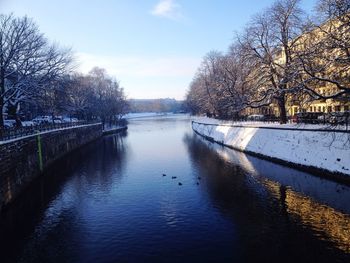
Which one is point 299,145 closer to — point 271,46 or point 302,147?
point 302,147

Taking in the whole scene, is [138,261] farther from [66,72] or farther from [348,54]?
[66,72]

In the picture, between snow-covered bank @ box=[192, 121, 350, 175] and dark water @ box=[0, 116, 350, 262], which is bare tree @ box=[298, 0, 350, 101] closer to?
snow-covered bank @ box=[192, 121, 350, 175]

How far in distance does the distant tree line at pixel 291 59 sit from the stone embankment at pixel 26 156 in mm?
21099

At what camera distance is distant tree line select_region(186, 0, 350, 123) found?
24.9 metres

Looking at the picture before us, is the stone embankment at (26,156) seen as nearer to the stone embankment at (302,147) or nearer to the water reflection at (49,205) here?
the water reflection at (49,205)

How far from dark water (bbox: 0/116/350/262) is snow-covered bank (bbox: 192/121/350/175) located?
67.3 inches

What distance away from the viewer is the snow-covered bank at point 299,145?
27.6 m

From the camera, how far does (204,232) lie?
18.7 metres

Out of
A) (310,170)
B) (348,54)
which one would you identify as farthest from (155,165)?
(348,54)

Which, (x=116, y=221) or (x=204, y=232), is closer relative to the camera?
(x=204, y=232)

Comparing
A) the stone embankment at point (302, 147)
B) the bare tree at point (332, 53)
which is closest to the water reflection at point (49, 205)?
the stone embankment at point (302, 147)

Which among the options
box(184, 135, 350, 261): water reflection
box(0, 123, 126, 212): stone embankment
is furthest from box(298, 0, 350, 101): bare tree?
box(0, 123, 126, 212): stone embankment

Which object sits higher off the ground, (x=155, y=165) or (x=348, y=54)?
(x=348, y=54)

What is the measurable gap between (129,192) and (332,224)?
14.0m
